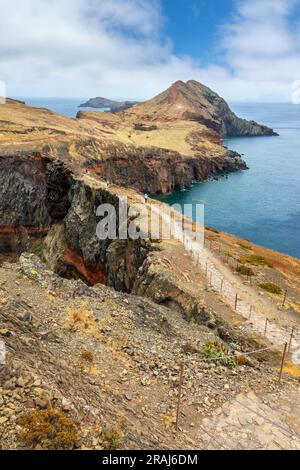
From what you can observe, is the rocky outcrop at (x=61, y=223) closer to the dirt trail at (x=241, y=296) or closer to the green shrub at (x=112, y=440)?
the dirt trail at (x=241, y=296)

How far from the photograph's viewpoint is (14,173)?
84938 millimetres

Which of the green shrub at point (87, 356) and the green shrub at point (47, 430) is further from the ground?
the green shrub at point (47, 430)

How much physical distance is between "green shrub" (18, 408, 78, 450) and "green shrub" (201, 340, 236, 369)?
926cm

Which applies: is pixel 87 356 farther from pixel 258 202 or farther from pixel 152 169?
pixel 152 169

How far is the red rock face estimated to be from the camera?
5547 cm

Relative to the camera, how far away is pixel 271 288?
3459 cm

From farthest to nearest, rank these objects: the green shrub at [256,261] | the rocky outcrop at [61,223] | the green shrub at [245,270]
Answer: the rocky outcrop at [61,223]
the green shrub at [256,261]
the green shrub at [245,270]

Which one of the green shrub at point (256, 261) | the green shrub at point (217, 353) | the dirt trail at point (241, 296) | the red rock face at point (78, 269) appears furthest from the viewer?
the red rock face at point (78, 269)

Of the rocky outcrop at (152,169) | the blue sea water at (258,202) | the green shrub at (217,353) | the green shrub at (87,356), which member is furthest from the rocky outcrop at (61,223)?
the blue sea water at (258,202)

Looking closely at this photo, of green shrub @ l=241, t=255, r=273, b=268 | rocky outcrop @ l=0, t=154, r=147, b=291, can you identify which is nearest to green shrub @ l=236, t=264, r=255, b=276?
green shrub @ l=241, t=255, r=273, b=268

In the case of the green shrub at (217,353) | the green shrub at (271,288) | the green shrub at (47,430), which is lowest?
the green shrub at (271,288)

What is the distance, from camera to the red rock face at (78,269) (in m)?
55.5

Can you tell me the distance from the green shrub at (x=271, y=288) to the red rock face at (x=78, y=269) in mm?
25127
